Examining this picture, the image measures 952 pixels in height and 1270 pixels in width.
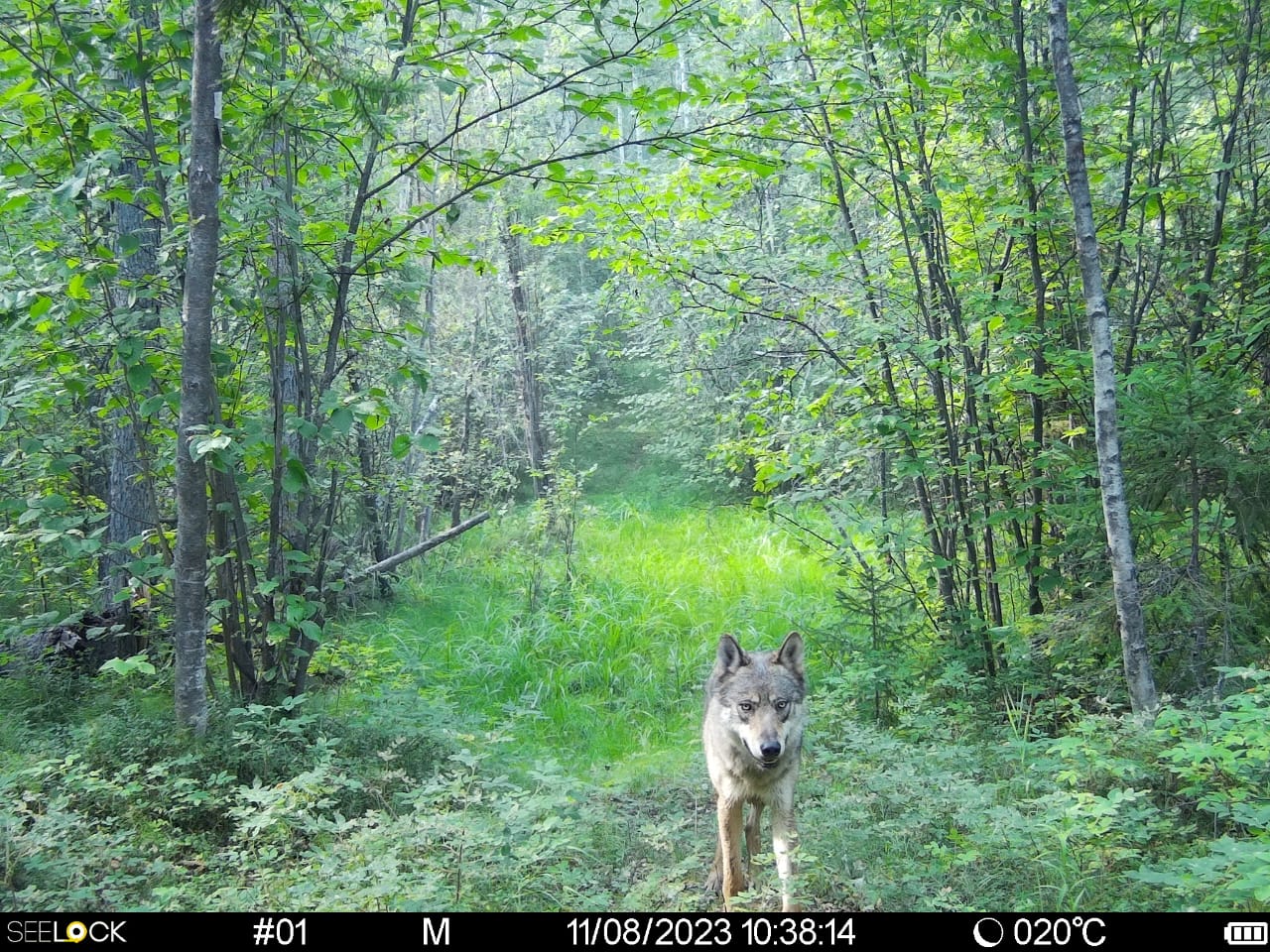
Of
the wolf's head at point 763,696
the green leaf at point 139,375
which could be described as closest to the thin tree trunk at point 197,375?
the green leaf at point 139,375

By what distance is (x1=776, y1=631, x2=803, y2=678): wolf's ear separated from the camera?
4992 mm

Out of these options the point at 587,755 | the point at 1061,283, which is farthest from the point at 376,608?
the point at 1061,283

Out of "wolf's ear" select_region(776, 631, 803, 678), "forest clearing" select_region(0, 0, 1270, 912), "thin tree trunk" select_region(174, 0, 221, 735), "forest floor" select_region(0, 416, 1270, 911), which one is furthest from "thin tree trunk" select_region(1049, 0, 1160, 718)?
"thin tree trunk" select_region(174, 0, 221, 735)

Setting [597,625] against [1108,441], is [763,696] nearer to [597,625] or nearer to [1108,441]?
[1108,441]

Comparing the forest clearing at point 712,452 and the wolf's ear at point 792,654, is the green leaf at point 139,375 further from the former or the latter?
the wolf's ear at point 792,654

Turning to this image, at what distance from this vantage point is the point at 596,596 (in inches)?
408

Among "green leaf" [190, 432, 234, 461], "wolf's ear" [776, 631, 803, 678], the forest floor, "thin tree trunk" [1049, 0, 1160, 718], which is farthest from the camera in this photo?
"thin tree trunk" [1049, 0, 1160, 718]
